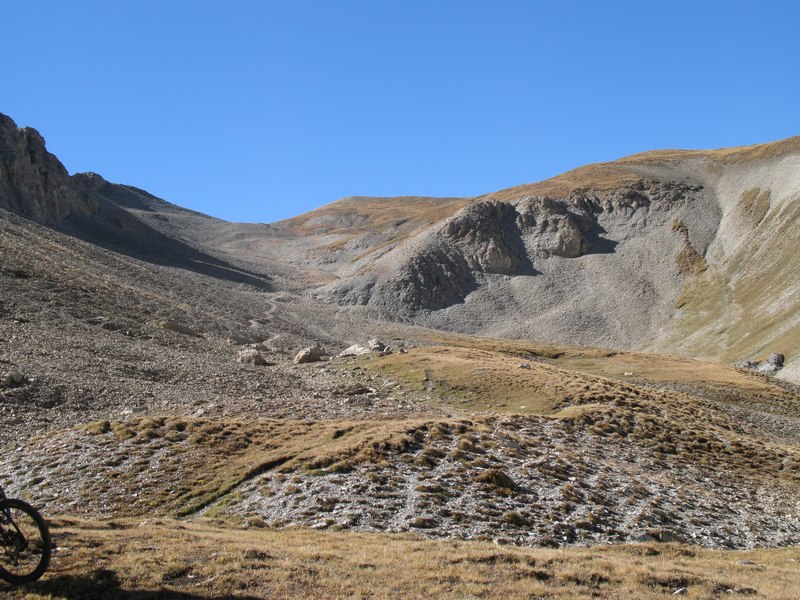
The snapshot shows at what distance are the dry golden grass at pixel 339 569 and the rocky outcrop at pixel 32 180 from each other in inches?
4959

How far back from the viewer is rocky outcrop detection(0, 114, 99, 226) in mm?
127625

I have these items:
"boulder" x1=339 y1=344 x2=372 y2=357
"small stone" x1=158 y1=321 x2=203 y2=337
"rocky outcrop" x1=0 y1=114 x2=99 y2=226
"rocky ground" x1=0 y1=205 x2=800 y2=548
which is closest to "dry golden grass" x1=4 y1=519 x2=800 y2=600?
"rocky ground" x1=0 y1=205 x2=800 y2=548

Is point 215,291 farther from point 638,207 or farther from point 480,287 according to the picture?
point 638,207

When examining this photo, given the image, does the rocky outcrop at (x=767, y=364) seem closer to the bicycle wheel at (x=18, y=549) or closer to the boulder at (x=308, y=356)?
the boulder at (x=308, y=356)

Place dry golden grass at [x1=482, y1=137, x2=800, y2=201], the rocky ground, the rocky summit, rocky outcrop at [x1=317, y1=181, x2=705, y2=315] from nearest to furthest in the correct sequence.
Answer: the rocky ground, the rocky summit, rocky outcrop at [x1=317, y1=181, x2=705, y2=315], dry golden grass at [x1=482, y1=137, x2=800, y2=201]

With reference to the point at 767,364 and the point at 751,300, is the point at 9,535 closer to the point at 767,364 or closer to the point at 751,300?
the point at 767,364

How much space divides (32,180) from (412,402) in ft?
419

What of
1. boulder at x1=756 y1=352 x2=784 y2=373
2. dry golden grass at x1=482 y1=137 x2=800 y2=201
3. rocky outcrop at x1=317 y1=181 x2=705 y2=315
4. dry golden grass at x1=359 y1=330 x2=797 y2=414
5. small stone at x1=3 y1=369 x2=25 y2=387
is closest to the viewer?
small stone at x1=3 y1=369 x2=25 y2=387

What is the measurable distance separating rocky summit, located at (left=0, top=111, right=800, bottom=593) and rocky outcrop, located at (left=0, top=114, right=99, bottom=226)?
37.5 inches

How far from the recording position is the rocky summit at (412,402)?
2189 centimetres

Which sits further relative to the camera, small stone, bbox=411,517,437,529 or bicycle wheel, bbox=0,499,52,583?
small stone, bbox=411,517,437,529

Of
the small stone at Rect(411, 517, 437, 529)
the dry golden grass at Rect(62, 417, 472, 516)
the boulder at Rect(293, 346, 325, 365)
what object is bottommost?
the small stone at Rect(411, 517, 437, 529)

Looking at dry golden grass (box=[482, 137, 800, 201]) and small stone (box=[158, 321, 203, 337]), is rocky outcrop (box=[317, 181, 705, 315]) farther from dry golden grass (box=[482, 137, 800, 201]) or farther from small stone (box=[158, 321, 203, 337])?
small stone (box=[158, 321, 203, 337])

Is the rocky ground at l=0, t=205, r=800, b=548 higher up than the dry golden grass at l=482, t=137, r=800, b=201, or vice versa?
the dry golden grass at l=482, t=137, r=800, b=201
